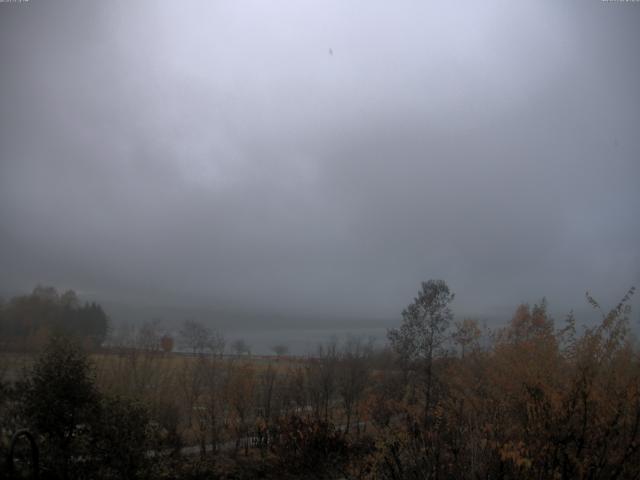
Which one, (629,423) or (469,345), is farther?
(469,345)

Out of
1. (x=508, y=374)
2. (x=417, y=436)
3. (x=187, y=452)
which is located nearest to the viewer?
(x=417, y=436)

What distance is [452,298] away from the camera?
28766 millimetres

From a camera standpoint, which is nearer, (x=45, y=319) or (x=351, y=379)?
(x=45, y=319)

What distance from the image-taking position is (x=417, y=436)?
31.7 ft

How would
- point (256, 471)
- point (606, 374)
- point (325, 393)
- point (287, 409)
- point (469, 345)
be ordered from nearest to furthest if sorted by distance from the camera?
1. point (606, 374)
2. point (256, 471)
3. point (287, 409)
4. point (325, 393)
5. point (469, 345)

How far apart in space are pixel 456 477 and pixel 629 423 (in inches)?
129

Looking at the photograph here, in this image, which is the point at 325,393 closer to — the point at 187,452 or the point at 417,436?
the point at 187,452

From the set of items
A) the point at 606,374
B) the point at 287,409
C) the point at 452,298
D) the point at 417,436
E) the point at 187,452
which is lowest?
the point at 187,452

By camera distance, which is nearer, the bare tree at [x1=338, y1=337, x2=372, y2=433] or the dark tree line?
the dark tree line

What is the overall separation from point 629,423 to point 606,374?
3.06ft

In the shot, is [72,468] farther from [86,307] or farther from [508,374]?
[86,307]

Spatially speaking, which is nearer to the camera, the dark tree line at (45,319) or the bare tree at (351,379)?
the dark tree line at (45,319)

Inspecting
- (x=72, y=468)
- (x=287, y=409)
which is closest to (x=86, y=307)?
(x=287, y=409)

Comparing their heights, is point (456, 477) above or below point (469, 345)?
below
